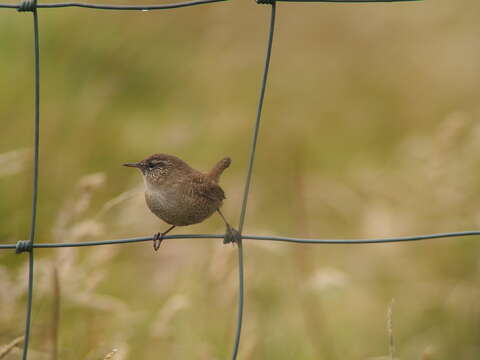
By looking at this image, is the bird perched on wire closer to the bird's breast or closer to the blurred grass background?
the bird's breast

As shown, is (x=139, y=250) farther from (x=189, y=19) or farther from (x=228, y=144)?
(x=189, y=19)

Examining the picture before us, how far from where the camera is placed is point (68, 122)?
4.61 metres

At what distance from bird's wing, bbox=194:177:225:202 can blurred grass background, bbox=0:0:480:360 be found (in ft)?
0.71

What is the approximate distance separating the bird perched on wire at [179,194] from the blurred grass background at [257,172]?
15 cm

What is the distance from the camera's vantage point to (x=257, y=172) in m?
5.52

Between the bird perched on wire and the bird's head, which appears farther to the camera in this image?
the bird's head

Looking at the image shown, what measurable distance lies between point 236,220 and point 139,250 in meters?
0.77

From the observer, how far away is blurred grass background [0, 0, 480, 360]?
11.1 feet

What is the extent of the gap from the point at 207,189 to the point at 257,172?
93.3 inches

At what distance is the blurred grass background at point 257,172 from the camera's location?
3.38 metres

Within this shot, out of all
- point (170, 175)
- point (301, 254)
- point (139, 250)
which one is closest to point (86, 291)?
point (170, 175)

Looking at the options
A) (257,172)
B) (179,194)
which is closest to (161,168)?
(179,194)

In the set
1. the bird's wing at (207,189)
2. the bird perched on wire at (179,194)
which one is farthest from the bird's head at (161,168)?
the bird's wing at (207,189)

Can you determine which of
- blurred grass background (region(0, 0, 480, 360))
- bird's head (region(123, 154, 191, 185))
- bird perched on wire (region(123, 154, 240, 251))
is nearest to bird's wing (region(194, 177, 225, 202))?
bird perched on wire (region(123, 154, 240, 251))
